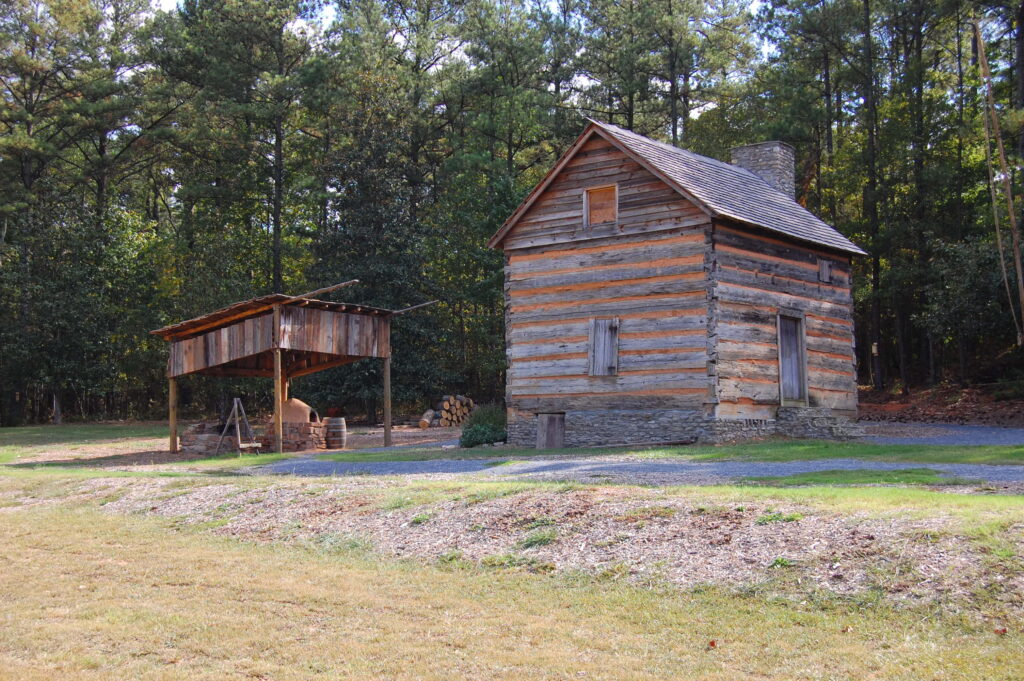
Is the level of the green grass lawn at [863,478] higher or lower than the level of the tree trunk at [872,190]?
lower

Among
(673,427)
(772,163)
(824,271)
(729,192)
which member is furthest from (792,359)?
(772,163)

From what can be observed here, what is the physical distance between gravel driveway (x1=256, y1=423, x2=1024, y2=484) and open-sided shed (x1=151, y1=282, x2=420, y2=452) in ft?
12.2

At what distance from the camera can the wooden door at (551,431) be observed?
919 inches

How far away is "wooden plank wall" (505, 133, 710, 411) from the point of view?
21828 millimetres

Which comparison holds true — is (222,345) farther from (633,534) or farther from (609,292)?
(633,534)

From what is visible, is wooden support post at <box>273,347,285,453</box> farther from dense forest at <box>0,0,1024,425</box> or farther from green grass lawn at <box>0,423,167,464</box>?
dense forest at <box>0,0,1024,425</box>

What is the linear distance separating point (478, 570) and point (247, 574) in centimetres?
233

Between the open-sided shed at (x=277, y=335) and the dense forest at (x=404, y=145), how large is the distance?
12471mm

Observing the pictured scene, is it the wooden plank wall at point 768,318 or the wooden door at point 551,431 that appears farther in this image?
the wooden door at point 551,431

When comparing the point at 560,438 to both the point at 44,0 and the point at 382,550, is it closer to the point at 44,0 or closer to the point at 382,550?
the point at 382,550

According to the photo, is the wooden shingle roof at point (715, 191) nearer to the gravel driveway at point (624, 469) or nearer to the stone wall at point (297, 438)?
the stone wall at point (297, 438)

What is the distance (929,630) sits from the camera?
6578 mm

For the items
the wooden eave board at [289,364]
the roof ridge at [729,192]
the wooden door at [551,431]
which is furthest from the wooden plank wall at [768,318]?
the wooden eave board at [289,364]

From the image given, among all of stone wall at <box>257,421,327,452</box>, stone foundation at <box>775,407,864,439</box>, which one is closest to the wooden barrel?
stone wall at <box>257,421,327,452</box>
